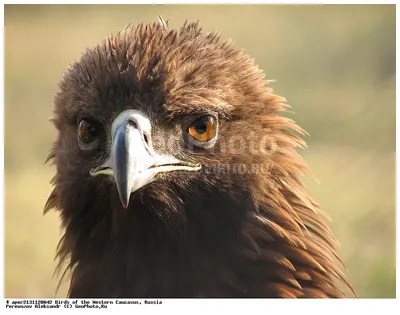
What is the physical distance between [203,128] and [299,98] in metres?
1.60

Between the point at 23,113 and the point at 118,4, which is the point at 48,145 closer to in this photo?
A: the point at 23,113

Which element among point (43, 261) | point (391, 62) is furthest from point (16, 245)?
point (391, 62)

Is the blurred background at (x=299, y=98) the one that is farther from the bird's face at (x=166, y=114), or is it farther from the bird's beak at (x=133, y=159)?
the bird's beak at (x=133, y=159)

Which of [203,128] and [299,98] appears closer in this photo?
[203,128]

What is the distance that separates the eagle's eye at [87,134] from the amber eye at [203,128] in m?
0.42

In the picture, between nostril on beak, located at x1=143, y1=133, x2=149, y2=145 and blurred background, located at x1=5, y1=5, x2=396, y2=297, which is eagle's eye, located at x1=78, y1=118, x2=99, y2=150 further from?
blurred background, located at x1=5, y1=5, x2=396, y2=297

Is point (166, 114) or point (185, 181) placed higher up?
point (166, 114)

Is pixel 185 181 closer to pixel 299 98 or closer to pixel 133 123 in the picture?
pixel 133 123

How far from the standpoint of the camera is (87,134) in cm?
314

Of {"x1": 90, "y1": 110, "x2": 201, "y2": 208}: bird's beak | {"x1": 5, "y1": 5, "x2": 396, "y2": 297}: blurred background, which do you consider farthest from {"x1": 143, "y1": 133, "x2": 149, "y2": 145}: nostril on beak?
{"x1": 5, "y1": 5, "x2": 396, "y2": 297}: blurred background

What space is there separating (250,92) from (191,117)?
0.34 metres

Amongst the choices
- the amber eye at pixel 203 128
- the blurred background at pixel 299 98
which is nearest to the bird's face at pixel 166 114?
the amber eye at pixel 203 128

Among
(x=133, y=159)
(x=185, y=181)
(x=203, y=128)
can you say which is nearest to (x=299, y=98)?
(x=203, y=128)

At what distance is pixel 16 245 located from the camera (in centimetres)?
395
